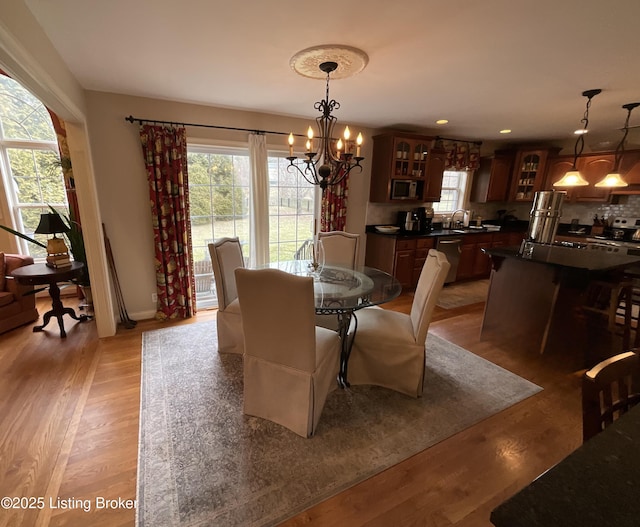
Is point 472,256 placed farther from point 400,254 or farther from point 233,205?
point 233,205

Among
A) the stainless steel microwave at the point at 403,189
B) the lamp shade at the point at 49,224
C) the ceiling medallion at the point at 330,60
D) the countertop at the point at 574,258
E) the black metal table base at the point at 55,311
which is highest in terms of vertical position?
the ceiling medallion at the point at 330,60

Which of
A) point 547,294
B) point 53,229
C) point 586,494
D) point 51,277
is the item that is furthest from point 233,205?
point 586,494

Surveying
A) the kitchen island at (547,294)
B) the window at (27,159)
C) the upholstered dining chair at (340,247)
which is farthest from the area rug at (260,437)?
the window at (27,159)

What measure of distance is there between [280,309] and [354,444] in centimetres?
→ 93

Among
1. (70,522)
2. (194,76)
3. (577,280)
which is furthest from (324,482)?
(194,76)

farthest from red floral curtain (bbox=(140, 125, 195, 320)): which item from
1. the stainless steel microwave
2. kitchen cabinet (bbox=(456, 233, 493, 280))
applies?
kitchen cabinet (bbox=(456, 233, 493, 280))

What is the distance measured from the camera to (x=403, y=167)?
418 centimetres

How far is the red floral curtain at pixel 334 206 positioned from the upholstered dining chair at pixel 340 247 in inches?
36.7

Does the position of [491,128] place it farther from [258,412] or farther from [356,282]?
[258,412]

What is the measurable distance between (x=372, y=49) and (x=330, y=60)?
27cm

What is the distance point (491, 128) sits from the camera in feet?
13.4

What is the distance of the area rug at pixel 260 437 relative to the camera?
140 centimetres

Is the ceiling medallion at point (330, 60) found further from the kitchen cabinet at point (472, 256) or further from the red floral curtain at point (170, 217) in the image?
the kitchen cabinet at point (472, 256)

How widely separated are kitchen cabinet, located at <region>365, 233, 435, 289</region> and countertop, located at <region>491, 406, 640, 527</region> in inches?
138
